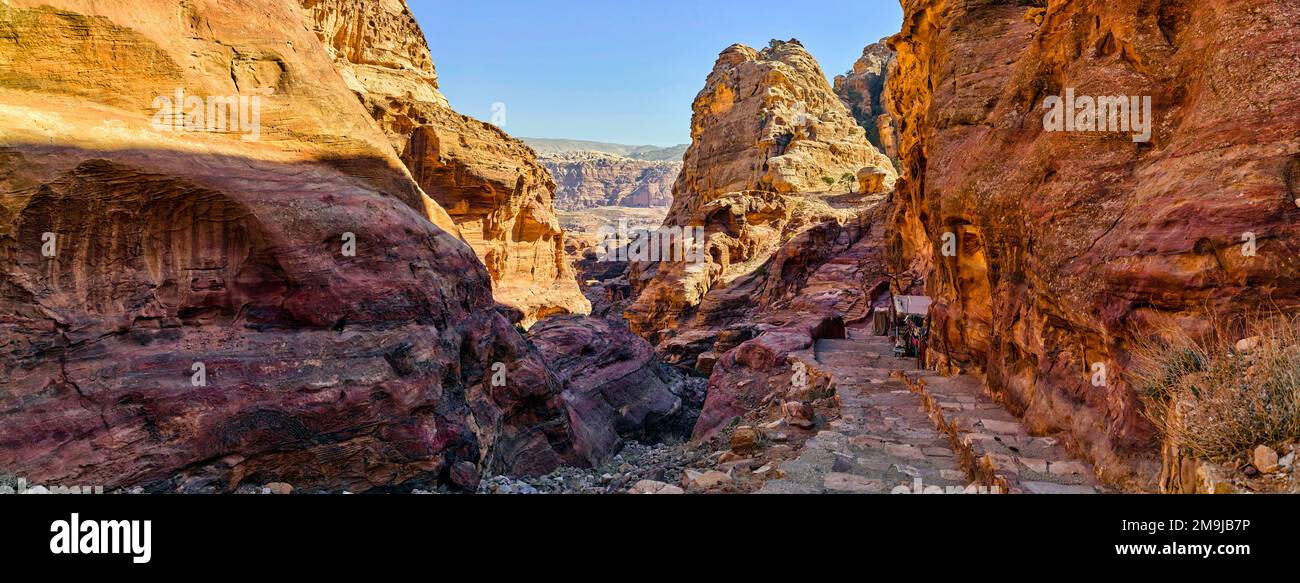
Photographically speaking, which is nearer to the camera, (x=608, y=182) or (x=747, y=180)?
(x=747, y=180)

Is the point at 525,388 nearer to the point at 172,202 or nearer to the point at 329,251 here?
the point at 329,251

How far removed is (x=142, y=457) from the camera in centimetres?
581

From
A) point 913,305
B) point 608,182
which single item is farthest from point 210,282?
point 608,182

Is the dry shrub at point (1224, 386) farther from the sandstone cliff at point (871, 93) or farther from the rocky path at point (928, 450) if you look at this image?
the sandstone cliff at point (871, 93)

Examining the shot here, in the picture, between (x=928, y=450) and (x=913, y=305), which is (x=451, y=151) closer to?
(x=913, y=305)

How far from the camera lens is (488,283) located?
10.3m

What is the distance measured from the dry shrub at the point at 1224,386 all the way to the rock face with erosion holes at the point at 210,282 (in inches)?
282

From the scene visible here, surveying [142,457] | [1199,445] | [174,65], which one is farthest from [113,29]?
[1199,445]

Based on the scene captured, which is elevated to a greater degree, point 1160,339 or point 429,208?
point 429,208

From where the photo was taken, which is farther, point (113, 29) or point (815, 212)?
point (815, 212)

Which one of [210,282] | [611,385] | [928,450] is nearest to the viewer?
[210,282]

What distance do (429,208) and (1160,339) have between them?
1075 cm

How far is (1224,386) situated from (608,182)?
6589 inches

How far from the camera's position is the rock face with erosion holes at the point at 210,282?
18.9ft
